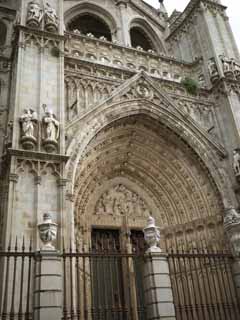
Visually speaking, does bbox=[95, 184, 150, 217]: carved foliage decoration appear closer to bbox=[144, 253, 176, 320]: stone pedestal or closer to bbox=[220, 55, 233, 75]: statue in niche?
bbox=[144, 253, 176, 320]: stone pedestal

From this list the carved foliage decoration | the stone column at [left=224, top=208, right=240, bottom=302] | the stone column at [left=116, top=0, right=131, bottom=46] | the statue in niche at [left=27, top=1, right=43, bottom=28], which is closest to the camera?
the stone column at [left=224, top=208, right=240, bottom=302]

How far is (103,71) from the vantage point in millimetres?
13688

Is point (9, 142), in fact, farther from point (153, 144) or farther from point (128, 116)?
point (153, 144)

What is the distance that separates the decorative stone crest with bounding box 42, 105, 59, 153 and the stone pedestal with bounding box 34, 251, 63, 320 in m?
4.10

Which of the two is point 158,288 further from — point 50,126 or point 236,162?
point 236,162

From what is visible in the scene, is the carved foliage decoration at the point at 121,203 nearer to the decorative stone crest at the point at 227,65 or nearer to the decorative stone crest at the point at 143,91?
the decorative stone crest at the point at 143,91

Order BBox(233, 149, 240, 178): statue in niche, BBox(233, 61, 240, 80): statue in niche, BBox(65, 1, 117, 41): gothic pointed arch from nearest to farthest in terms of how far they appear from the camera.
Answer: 1. BBox(233, 149, 240, 178): statue in niche
2. BBox(233, 61, 240, 80): statue in niche
3. BBox(65, 1, 117, 41): gothic pointed arch

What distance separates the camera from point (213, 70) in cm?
1578

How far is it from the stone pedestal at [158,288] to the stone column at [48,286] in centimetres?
193

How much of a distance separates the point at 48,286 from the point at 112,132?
7.44m

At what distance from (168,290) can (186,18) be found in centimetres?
1575

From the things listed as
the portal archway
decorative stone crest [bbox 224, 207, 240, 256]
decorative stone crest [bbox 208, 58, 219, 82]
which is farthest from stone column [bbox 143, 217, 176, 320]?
decorative stone crest [bbox 208, 58, 219, 82]

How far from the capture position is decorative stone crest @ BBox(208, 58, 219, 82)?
15607 mm

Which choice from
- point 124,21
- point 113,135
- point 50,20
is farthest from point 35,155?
point 124,21
